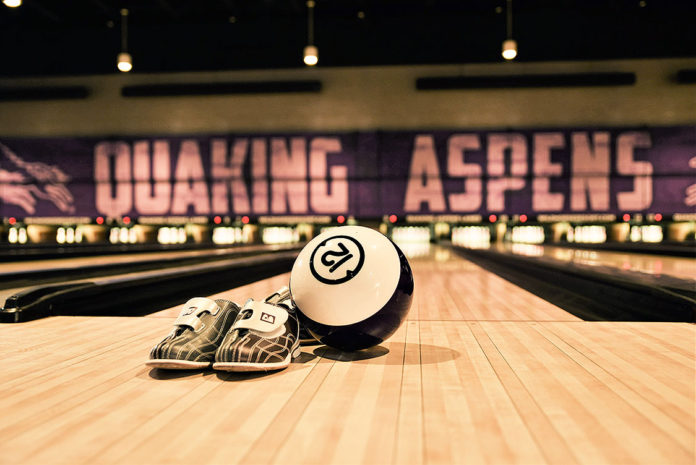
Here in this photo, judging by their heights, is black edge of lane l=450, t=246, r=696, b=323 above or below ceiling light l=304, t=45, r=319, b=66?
below

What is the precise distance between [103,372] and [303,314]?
1.67 feet

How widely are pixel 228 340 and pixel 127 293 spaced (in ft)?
5.30

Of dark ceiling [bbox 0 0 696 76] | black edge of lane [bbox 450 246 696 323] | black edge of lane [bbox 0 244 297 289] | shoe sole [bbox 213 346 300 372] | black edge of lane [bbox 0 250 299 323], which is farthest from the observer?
dark ceiling [bbox 0 0 696 76]

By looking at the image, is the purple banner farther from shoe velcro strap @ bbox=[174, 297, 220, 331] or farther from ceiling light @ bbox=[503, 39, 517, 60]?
shoe velcro strap @ bbox=[174, 297, 220, 331]

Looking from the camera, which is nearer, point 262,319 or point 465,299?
point 262,319

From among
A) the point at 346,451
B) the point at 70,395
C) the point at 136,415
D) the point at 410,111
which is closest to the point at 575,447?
the point at 346,451

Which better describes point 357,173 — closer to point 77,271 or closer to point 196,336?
point 77,271

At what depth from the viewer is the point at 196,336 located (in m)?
1.23

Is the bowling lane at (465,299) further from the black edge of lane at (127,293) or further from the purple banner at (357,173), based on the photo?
the purple banner at (357,173)

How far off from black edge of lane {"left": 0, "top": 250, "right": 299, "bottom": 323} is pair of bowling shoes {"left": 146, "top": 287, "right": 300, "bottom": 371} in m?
0.94

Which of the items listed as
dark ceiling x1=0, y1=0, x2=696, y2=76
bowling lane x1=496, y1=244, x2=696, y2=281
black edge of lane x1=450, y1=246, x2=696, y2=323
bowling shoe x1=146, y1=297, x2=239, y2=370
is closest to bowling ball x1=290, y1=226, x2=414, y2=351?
bowling shoe x1=146, y1=297, x2=239, y2=370

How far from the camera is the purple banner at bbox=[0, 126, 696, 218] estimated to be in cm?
815

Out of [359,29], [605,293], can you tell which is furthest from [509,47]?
[605,293]

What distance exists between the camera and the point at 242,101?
8.82 meters
